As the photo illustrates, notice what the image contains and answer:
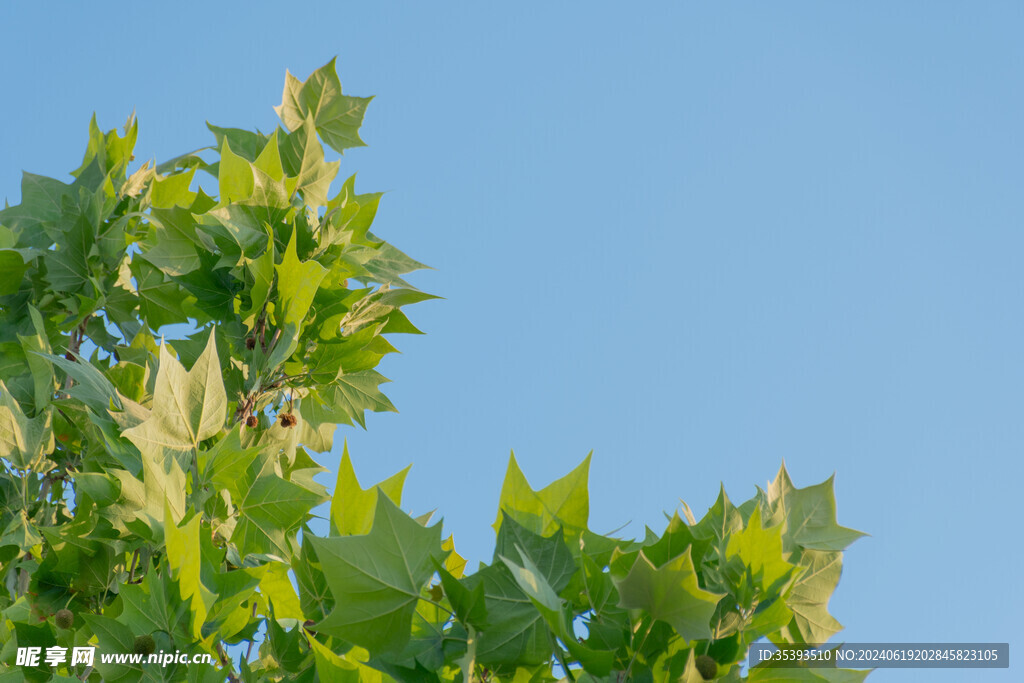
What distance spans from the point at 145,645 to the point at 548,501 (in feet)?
3.43

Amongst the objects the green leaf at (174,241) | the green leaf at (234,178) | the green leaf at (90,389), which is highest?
the green leaf at (234,178)

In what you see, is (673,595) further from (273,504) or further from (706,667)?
(273,504)

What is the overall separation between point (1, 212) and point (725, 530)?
11.2ft

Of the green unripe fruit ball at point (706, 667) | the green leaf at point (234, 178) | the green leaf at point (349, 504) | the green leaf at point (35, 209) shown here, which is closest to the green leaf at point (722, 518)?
the green unripe fruit ball at point (706, 667)

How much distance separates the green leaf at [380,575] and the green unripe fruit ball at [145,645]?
1.97 feet

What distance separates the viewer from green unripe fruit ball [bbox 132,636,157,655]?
2006 mm

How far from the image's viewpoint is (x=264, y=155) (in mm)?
3025

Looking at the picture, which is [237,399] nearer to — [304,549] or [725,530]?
[304,549]

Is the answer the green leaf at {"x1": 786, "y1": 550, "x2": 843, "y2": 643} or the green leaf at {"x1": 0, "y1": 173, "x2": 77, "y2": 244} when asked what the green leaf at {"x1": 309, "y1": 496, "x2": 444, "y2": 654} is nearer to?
the green leaf at {"x1": 786, "y1": 550, "x2": 843, "y2": 643}

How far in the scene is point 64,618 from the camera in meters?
2.80

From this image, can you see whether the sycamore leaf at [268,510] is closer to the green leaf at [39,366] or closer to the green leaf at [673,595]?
the green leaf at [39,366]

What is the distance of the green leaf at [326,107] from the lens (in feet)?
12.2

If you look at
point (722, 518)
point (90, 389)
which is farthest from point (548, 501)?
point (90, 389)

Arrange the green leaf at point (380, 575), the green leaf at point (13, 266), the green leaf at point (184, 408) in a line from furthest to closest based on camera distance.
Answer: the green leaf at point (13, 266), the green leaf at point (184, 408), the green leaf at point (380, 575)
